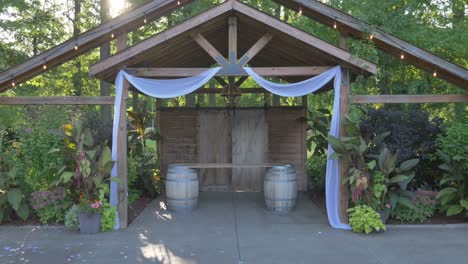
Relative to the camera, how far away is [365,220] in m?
6.11

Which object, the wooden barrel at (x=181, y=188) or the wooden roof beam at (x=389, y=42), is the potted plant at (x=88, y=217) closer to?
the wooden barrel at (x=181, y=188)

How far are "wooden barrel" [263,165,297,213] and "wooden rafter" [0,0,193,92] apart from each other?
12.0 ft

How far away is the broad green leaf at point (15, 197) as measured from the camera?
6.42m

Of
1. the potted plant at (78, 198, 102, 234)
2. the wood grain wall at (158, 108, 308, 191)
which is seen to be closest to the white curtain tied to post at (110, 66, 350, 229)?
the potted plant at (78, 198, 102, 234)

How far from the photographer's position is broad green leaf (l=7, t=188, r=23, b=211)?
21.1 feet

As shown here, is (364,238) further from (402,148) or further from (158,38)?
(158,38)

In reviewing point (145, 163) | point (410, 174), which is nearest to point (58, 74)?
point (145, 163)

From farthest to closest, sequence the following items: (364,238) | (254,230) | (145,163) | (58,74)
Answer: (58,74), (145,163), (254,230), (364,238)

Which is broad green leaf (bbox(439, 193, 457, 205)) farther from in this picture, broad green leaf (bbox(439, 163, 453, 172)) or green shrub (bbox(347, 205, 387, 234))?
green shrub (bbox(347, 205, 387, 234))

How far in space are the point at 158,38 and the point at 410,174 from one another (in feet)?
15.5

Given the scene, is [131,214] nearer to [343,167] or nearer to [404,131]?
[343,167]

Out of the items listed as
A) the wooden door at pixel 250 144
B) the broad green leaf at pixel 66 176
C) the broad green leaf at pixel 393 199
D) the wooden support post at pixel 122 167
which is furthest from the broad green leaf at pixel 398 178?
the broad green leaf at pixel 66 176

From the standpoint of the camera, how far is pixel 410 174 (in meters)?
6.61

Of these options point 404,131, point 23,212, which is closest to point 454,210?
point 404,131
